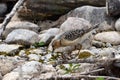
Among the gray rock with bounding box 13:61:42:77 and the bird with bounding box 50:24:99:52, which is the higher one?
the bird with bounding box 50:24:99:52

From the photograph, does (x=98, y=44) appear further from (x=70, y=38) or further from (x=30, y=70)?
(x=30, y=70)

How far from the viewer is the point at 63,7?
32.8 ft

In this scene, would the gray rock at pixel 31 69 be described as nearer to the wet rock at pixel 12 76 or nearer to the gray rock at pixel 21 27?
the wet rock at pixel 12 76

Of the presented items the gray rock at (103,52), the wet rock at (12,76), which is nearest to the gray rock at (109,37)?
the gray rock at (103,52)

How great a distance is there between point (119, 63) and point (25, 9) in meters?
5.88

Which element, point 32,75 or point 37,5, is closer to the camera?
point 32,75

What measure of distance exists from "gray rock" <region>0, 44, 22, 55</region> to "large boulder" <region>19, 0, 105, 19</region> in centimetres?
258

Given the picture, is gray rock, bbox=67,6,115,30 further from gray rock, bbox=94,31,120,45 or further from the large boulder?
gray rock, bbox=94,31,120,45

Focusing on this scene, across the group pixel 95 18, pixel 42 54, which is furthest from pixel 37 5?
pixel 42 54

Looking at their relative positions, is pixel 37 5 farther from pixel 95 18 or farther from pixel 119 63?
pixel 119 63

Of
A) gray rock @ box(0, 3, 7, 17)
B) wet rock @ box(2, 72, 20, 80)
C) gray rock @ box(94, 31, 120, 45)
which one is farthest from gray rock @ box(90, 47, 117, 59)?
gray rock @ box(0, 3, 7, 17)

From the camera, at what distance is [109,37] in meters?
7.73

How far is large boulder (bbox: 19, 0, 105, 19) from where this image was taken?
9891mm

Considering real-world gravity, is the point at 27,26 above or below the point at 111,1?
below
